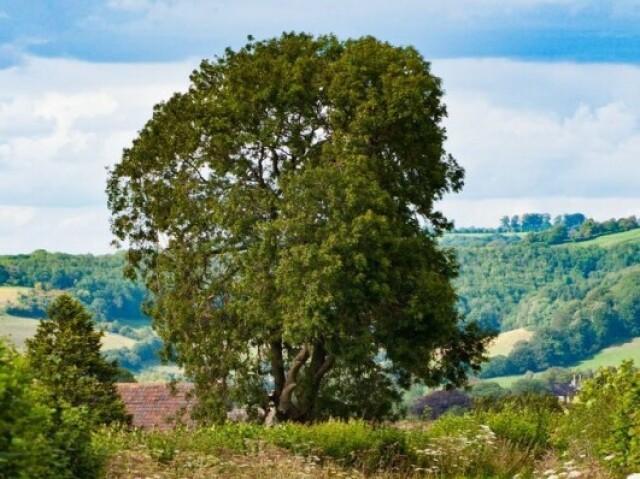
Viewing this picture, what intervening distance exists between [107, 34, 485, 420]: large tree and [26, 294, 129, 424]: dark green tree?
4.50 m

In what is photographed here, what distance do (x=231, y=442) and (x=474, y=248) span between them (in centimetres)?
16314

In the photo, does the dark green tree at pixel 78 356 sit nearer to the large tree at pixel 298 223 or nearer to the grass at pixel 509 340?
the large tree at pixel 298 223

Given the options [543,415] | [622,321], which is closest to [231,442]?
[543,415]

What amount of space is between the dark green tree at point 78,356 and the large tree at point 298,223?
4.50 m

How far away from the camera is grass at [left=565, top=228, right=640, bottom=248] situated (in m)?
167

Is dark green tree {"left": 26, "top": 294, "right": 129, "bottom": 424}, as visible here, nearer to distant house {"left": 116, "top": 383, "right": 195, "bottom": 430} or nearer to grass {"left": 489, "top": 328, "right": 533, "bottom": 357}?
distant house {"left": 116, "top": 383, "right": 195, "bottom": 430}

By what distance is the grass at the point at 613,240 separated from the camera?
549ft

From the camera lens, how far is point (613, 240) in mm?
171000

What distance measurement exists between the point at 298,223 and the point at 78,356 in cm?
645

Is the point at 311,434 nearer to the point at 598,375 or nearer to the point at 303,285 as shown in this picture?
the point at 598,375

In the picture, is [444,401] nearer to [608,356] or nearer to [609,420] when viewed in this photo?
[609,420]

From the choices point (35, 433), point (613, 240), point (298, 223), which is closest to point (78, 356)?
point (298, 223)

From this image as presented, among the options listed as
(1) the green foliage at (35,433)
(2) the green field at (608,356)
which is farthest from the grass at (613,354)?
(1) the green foliage at (35,433)

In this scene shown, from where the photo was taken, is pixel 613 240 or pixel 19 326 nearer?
pixel 19 326
